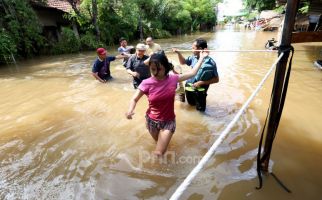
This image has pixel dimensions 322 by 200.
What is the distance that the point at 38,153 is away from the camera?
4.34 m

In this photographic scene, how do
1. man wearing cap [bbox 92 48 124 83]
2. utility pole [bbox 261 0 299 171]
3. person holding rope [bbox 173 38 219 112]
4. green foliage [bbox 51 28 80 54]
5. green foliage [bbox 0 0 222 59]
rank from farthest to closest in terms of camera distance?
1. green foliage [bbox 51 28 80 54]
2. green foliage [bbox 0 0 222 59]
3. man wearing cap [bbox 92 48 124 83]
4. person holding rope [bbox 173 38 219 112]
5. utility pole [bbox 261 0 299 171]

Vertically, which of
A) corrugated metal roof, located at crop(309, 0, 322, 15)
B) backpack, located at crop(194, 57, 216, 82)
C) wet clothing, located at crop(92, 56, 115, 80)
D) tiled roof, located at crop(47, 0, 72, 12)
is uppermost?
tiled roof, located at crop(47, 0, 72, 12)

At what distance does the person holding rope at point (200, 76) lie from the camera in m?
4.98

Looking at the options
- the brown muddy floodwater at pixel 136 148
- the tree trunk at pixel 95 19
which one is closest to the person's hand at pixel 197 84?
the brown muddy floodwater at pixel 136 148

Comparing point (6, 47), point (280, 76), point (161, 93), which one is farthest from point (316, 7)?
point (6, 47)

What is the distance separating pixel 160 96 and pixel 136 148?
1415 mm

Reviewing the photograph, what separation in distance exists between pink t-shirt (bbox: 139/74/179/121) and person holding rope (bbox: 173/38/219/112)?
148 cm

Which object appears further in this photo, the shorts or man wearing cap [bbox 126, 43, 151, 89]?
man wearing cap [bbox 126, 43, 151, 89]

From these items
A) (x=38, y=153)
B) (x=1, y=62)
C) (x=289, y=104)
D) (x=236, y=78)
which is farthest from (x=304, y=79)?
(x=1, y=62)

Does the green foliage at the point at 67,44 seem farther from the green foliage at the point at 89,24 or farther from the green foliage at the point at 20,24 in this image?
the green foliage at the point at 20,24

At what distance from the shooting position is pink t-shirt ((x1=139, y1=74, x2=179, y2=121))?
11.1 ft

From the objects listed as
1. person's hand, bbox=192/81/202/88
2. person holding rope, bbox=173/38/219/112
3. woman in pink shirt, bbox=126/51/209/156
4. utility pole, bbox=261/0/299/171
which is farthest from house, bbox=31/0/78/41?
utility pole, bbox=261/0/299/171

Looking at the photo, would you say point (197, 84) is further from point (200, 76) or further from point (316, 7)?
point (316, 7)

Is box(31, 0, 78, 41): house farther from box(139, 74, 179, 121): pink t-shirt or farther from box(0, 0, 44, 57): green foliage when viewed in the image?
box(139, 74, 179, 121): pink t-shirt
